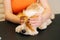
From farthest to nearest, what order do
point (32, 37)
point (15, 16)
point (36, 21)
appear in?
point (15, 16)
point (36, 21)
point (32, 37)

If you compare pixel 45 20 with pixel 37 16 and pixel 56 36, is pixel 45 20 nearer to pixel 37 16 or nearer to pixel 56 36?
pixel 37 16

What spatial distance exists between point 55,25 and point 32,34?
0.74 ft

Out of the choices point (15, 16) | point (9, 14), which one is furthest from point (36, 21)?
point (9, 14)

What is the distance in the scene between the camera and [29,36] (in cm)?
100

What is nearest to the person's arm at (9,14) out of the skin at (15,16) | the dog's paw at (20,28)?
the skin at (15,16)

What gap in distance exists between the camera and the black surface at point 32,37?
97cm

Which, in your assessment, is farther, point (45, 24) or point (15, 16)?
point (15, 16)

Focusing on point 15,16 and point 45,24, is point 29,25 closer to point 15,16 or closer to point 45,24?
point 45,24

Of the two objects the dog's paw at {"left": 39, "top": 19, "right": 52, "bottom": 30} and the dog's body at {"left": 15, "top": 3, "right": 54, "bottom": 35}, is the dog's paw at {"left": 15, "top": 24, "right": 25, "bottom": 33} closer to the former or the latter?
the dog's body at {"left": 15, "top": 3, "right": 54, "bottom": 35}

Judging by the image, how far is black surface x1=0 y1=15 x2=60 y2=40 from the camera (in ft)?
3.19

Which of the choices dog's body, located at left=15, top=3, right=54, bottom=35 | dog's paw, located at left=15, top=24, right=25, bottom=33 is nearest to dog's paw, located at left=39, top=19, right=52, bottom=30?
dog's body, located at left=15, top=3, right=54, bottom=35

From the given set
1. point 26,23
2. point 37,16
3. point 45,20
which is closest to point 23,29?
point 26,23

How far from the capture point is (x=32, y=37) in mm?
980

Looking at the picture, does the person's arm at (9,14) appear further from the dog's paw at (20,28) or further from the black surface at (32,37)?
the dog's paw at (20,28)
